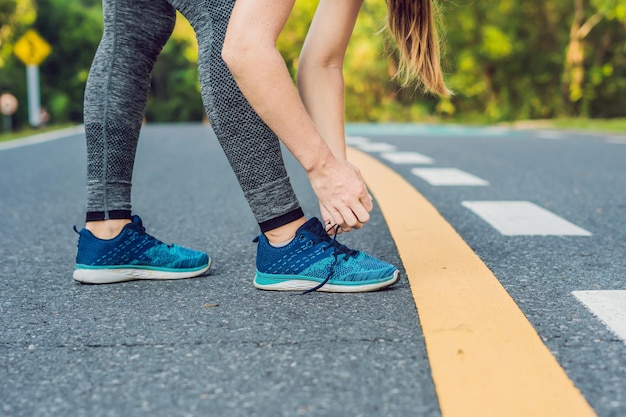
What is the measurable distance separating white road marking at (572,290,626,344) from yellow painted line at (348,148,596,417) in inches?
6.4

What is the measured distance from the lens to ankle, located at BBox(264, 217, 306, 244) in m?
2.18

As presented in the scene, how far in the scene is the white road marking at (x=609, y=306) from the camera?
1.78 meters

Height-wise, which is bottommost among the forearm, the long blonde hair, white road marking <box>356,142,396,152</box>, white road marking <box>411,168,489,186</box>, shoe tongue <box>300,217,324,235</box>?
white road marking <box>356,142,396,152</box>

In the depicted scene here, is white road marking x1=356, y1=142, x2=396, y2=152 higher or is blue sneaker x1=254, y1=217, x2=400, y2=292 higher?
blue sneaker x1=254, y1=217, x2=400, y2=292

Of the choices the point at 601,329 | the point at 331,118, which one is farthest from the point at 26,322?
the point at 601,329

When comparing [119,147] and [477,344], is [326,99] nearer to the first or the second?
[119,147]

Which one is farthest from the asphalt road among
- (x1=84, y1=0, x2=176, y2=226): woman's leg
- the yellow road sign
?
the yellow road sign

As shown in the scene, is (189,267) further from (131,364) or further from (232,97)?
(131,364)

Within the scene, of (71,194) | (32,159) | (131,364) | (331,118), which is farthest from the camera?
(32,159)

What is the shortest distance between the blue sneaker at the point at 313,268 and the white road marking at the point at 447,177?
2713mm

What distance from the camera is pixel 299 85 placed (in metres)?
2.46

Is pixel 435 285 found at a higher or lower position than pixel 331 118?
lower

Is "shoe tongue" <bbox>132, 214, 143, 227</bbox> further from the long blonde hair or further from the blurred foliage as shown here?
the blurred foliage

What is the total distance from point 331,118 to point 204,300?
61 cm
